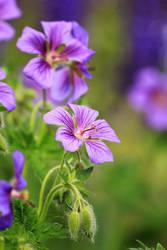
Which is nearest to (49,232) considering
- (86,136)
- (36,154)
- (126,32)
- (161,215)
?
(86,136)

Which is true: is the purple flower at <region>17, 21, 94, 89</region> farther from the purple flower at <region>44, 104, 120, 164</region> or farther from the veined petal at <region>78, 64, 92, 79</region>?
the purple flower at <region>44, 104, 120, 164</region>

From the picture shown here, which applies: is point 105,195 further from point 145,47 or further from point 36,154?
point 36,154

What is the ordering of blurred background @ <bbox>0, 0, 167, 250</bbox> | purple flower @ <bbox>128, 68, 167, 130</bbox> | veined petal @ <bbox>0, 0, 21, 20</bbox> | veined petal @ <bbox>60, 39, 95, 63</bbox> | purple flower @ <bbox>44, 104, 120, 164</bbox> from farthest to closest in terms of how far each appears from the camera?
1. purple flower @ <bbox>128, 68, 167, 130</bbox>
2. blurred background @ <bbox>0, 0, 167, 250</bbox>
3. veined petal @ <bbox>0, 0, 21, 20</bbox>
4. veined petal @ <bbox>60, 39, 95, 63</bbox>
5. purple flower @ <bbox>44, 104, 120, 164</bbox>

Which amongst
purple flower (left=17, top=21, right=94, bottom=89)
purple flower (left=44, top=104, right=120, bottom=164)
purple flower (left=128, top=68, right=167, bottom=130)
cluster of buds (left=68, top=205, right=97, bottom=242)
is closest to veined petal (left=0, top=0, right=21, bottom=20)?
purple flower (left=17, top=21, right=94, bottom=89)

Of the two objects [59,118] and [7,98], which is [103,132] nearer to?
[59,118]

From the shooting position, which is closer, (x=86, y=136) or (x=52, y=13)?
(x=86, y=136)
